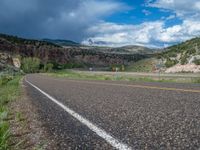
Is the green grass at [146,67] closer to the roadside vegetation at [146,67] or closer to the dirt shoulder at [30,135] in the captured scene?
the roadside vegetation at [146,67]

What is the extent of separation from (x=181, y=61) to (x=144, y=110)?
42624 millimetres

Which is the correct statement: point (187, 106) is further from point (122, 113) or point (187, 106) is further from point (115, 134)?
point (115, 134)

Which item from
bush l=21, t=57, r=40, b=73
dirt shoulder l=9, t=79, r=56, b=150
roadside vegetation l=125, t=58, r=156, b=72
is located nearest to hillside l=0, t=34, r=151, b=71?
bush l=21, t=57, r=40, b=73

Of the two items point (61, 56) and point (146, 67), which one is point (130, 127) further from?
point (61, 56)

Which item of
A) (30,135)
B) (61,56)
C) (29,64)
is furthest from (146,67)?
(61,56)

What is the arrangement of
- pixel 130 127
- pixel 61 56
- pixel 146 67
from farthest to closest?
1. pixel 61 56
2. pixel 146 67
3. pixel 130 127

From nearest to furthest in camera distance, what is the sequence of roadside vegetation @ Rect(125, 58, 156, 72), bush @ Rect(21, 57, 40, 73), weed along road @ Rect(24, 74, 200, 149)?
weed along road @ Rect(24, 74, 200, 149), roadside vegetation @ Rect(125, 58, 156, 72), bush @ Rect(21, 57, 40, 73)

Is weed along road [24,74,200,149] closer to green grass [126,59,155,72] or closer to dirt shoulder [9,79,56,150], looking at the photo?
dirt shoulder [9,79,56,150]

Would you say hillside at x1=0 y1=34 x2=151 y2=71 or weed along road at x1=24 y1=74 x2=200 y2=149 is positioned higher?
hillside at x1=0 y1=34 x2=151 y2=71

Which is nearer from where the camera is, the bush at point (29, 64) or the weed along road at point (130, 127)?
the weed along road at point (130, 127)

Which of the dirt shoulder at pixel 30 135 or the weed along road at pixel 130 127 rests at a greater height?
the weed along road at pixel 130 127

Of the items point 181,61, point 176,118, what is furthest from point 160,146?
point 181,61

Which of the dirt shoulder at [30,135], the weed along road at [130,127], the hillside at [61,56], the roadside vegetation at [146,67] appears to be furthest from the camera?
the hillside at [61,56]

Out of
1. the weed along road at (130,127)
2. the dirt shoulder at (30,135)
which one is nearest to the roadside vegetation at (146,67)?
the weed along road at (130,127)
